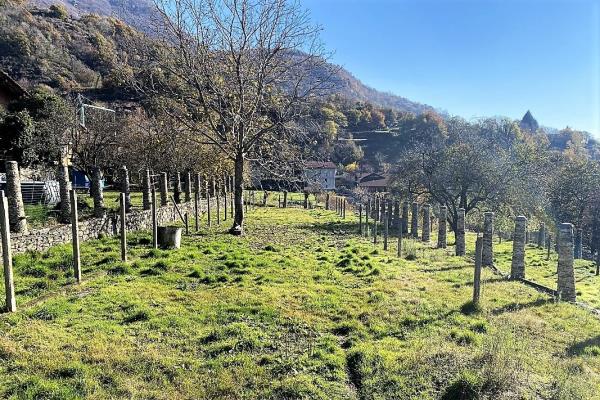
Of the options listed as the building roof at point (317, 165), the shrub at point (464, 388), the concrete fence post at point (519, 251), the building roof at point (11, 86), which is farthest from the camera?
the building roof at point (11, 86)

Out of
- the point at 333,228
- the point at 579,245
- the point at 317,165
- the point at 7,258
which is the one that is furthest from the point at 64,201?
the point at 317,165

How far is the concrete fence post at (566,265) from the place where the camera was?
10.9m

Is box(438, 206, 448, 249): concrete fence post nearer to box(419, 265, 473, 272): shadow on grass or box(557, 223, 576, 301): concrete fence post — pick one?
box(419, 265, 473, 272): shadow on grass

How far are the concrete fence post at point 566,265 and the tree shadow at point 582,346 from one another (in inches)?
148

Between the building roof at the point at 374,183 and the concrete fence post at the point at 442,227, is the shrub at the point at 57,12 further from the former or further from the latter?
the concrete fence post at the point at 442,227

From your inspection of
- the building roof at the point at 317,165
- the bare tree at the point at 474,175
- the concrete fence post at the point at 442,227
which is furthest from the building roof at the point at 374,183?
the concrete fence post at the point at 442,227

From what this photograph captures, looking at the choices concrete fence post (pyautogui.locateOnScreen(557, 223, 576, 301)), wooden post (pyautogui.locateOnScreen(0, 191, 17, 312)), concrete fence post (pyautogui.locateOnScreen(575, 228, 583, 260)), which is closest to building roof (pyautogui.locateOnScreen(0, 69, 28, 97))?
wooden post (pyautogui.locateOnScreen(0, 191, 17, 312))

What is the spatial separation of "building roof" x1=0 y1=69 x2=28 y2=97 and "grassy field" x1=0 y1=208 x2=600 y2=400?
21704 millimetres

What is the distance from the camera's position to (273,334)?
6219 millimetres

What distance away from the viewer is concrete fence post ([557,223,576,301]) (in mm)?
10859

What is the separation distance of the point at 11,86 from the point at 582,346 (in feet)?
105

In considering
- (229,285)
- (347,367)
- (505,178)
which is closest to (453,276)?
(229,285)

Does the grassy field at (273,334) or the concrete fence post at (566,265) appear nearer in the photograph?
the grassy field at (273,334)

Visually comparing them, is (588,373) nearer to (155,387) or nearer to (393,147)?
(155,387)
